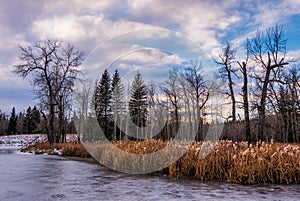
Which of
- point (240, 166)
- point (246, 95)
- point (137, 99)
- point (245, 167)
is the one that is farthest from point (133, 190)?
point (246, 95)

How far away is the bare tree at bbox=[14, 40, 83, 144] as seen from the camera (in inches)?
942

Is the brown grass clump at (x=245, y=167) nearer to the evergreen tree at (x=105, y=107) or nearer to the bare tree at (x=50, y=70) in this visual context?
the bare tree at (x=50, y=70)

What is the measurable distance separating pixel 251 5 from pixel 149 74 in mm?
5498

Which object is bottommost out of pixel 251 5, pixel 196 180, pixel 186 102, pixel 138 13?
pixel 196 180

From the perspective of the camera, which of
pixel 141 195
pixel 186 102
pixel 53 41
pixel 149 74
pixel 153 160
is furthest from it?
pixel 53 41

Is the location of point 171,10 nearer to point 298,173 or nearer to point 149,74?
point 149,74

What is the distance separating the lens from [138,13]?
1062cm

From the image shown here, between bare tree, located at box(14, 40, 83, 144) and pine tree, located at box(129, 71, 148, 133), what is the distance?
7778 millimetres

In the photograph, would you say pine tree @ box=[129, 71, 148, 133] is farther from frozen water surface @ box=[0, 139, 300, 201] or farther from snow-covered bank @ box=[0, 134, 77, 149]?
snow-covered bank @ box=[0, 134, 77, 149]

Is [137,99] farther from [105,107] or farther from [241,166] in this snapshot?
[105,107]

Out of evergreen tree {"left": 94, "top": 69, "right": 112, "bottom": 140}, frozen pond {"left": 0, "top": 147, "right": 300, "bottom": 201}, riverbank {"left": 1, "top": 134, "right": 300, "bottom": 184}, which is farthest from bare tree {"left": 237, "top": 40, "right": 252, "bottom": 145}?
frozen pond {"left": 0, "top": 147, "right": 300, "bottom": 201}

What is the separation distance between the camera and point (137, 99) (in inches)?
756

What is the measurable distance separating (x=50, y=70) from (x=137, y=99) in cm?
1019

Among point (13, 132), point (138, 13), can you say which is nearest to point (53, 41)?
point (138, 13)
